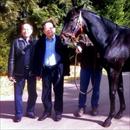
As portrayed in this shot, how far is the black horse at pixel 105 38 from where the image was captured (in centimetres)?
723

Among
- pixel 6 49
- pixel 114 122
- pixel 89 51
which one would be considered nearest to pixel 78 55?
pixel 89 51

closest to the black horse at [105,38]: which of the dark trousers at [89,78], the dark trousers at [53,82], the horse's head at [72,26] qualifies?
the horse's head at [72,26]

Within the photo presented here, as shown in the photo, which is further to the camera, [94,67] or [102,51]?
[94,67]

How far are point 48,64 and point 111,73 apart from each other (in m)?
1.15

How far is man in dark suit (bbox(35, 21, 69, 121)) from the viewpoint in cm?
765

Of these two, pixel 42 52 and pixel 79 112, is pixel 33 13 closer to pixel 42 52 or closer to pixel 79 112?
pixel 42 52

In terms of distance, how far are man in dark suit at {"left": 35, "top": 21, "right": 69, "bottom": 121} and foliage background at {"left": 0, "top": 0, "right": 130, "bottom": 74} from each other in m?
4.06

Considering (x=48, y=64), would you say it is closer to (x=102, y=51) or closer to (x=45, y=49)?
(x=45, y=49)

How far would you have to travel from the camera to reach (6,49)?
41.9 ft

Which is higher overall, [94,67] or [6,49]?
[94,67]

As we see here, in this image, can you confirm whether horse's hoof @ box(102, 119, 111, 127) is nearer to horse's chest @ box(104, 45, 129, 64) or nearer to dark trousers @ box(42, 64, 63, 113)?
dark trousers @ box(42, 64, 63, 113)

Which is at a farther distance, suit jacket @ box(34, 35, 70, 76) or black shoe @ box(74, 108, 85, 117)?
black shoe @ box(74, 108, 85, 117)

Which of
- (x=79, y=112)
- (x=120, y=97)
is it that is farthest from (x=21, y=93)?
(x=120, y=97)

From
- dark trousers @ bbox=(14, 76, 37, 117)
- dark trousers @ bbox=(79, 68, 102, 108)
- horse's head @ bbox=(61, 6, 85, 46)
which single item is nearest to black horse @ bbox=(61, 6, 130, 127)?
horse's head @ bbox=(61, 6, 85, 46)
